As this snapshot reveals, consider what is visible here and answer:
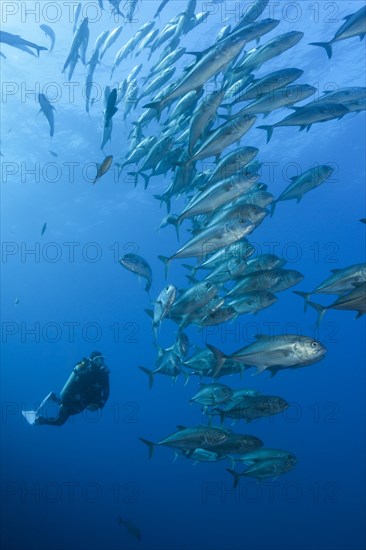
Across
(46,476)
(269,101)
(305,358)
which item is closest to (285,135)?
(269,101)

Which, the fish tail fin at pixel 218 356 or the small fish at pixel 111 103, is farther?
the fish tail fin at pixel 218 356

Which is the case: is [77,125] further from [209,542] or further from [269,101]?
[209,542]

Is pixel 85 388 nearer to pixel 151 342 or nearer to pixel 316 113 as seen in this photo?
pixel 151 342

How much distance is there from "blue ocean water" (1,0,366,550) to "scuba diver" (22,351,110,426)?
2.50 metres

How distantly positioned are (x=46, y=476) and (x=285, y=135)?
25531 millimetres

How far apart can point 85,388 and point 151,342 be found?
5043mm

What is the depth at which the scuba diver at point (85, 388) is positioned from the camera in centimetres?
763

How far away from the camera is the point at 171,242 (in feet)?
149

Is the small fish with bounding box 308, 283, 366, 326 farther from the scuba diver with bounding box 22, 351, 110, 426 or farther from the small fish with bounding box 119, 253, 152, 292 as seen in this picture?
the scuba diver with bounding box 22, 351, 110, 426

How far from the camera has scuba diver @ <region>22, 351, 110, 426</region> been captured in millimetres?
7629

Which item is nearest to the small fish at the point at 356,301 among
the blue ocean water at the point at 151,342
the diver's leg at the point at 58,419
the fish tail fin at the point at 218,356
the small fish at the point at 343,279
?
the small fish at the point at 343,279

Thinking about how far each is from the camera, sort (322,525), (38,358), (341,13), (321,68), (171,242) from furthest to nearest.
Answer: (38,358) < (171,242) < (322,525) < (321,68) < (341,13)

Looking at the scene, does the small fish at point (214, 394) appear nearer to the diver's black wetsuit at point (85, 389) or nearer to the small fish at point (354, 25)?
the diver's black wetsuit at point (85, 389)

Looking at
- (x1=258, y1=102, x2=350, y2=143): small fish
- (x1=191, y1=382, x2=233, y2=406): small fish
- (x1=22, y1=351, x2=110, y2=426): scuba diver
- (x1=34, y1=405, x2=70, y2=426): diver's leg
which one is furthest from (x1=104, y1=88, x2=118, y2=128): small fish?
(x1=34, y1=405, x2=70, y2=426): diver's leg
